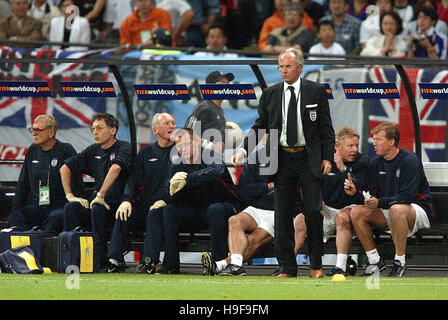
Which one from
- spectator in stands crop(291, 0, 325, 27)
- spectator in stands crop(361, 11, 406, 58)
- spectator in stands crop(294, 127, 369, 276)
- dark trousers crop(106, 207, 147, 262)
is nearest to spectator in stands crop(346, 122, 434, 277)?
spectator in stands crop(294, 127, 369, 276)

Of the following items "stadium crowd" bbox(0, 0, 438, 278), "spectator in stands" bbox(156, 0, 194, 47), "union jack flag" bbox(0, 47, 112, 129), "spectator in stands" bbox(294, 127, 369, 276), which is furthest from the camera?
"spectator in stands" bbox(156, 0, 194, 47)

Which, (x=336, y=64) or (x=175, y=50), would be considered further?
(x=175, y=50)

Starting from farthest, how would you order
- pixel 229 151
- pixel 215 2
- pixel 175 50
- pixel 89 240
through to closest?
pixel 215 2, pixel 175 50, pixel 229 151, pixel 89 240

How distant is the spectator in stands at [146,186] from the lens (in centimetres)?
1065

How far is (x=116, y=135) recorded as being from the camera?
38.4 feet

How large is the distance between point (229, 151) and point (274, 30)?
15.7 feet

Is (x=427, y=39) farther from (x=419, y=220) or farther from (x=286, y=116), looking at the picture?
(x=286, y=116)

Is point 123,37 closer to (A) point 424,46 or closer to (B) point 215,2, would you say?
(B) point 215,2

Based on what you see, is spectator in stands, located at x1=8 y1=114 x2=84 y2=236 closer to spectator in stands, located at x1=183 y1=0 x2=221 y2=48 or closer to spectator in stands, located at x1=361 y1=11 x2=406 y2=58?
spectator in stands, located at x1=183 y1=0 x2=221 y2=48

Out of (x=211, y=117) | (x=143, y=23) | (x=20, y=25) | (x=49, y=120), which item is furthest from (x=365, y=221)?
(x=20, y=25)

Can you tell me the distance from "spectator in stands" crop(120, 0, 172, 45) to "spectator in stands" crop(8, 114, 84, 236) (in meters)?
4.76

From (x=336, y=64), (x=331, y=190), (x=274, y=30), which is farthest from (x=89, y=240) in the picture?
(x=274, y=30)

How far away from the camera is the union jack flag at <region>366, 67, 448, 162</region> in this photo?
1099 centimetres

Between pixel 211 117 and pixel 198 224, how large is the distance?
137 centimetres
